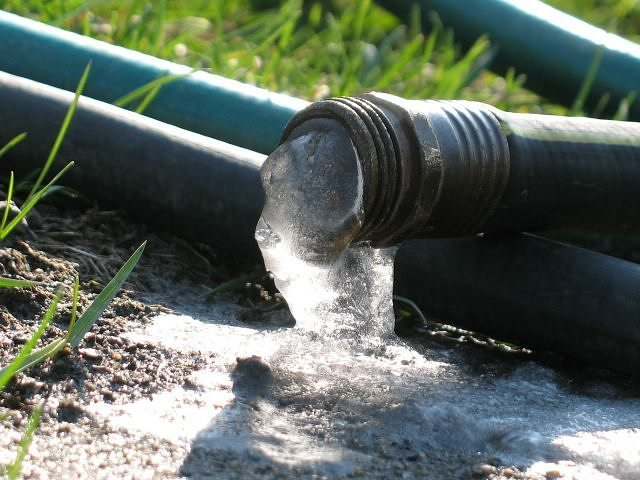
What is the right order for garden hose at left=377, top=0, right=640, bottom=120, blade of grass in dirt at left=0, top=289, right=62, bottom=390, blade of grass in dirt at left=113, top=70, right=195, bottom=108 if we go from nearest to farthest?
blade of grass in dirt at left=0, top=289, right=62, bottom=390, blade of grass in dirt at left=113, top=70, right=195, bottom=108, garden hose at left=377, top=0, right=640, bottom=120

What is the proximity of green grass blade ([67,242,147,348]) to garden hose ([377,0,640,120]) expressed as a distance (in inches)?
77.4

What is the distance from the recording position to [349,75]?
3.43 metres

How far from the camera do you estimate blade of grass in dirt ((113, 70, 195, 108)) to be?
8.23 feet

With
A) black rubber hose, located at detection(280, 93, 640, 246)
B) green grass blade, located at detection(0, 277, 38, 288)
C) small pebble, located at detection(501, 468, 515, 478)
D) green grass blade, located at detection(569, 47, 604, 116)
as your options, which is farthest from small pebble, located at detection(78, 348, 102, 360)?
green grass blade, located at detection(569, 47, 604, 116)

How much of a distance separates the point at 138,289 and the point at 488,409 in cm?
73

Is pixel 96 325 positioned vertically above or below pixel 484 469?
below

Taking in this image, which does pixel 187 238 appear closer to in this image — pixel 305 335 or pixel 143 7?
pixel 305 335

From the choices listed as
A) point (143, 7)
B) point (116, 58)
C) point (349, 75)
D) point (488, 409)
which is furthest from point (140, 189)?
point (143, 7)

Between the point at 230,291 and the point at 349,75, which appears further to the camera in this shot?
the point at 349,75

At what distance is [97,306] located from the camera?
1.78 meters

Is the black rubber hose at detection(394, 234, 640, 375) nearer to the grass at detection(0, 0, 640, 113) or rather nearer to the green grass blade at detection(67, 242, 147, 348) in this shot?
the green grass blade at detection(67, 242, 147, 348)

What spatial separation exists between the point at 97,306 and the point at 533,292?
0.80m

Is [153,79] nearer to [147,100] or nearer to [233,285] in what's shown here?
[147,100]

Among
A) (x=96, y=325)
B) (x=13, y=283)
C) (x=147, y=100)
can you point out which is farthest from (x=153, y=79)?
(x=13, y=283)
